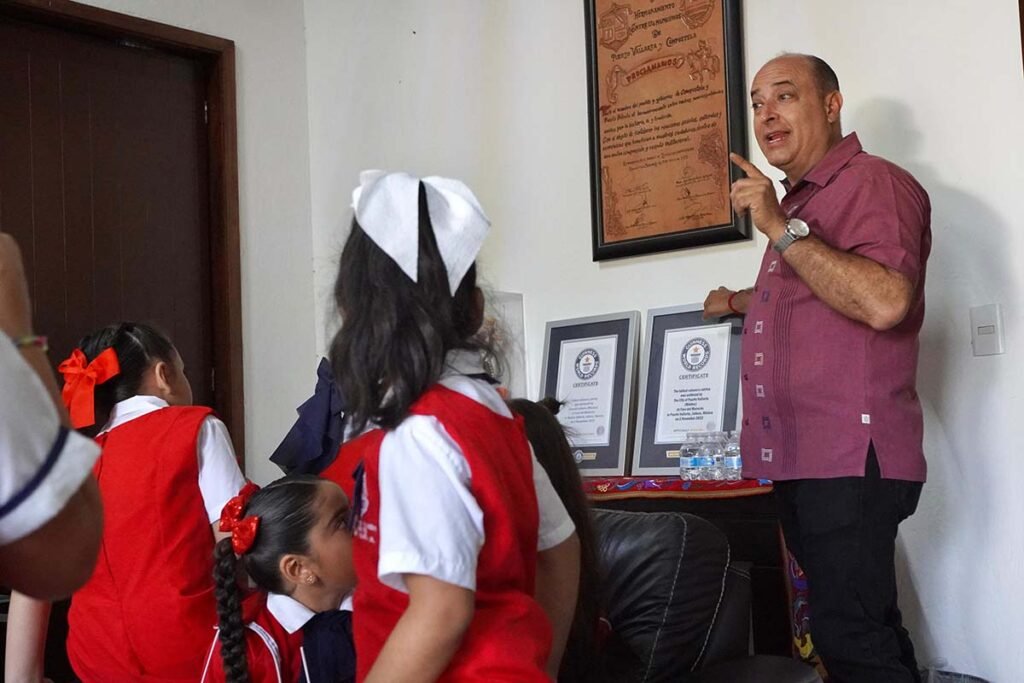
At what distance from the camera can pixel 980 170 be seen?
2.60 metres

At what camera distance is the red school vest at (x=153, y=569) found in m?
2.05

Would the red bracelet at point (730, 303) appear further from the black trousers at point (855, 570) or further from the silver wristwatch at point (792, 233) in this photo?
the black trousers at point (855, 570)

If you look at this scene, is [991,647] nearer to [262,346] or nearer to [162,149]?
[262,346]

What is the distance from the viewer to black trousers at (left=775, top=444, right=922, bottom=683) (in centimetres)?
200

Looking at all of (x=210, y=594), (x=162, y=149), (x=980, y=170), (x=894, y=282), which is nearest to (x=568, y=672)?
(x=210, y=594)


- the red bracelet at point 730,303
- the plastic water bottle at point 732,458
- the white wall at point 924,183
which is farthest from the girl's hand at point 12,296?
the red bracelet at point 730,303

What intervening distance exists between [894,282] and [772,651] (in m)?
0.95

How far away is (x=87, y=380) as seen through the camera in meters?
2.28

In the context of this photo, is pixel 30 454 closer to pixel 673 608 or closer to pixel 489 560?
pixel 489 560

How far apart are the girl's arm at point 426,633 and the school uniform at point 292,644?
61cm

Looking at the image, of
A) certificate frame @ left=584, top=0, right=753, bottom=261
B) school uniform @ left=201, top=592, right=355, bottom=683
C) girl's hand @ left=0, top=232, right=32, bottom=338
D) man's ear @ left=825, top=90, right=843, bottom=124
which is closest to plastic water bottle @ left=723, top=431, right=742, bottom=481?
certificate frame @ left=584, top=0, right=753, bottom=261

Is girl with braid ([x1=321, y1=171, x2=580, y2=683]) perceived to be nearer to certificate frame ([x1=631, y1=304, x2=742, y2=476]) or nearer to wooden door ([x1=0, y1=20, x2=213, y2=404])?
certificate frame ([x1=631, y1=304, x2=742, y2=476])

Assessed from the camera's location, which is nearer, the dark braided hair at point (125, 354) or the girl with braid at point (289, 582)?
the girl with braid at point (289, 582)

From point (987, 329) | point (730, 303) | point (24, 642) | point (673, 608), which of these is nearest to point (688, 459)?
point (730, 303)
